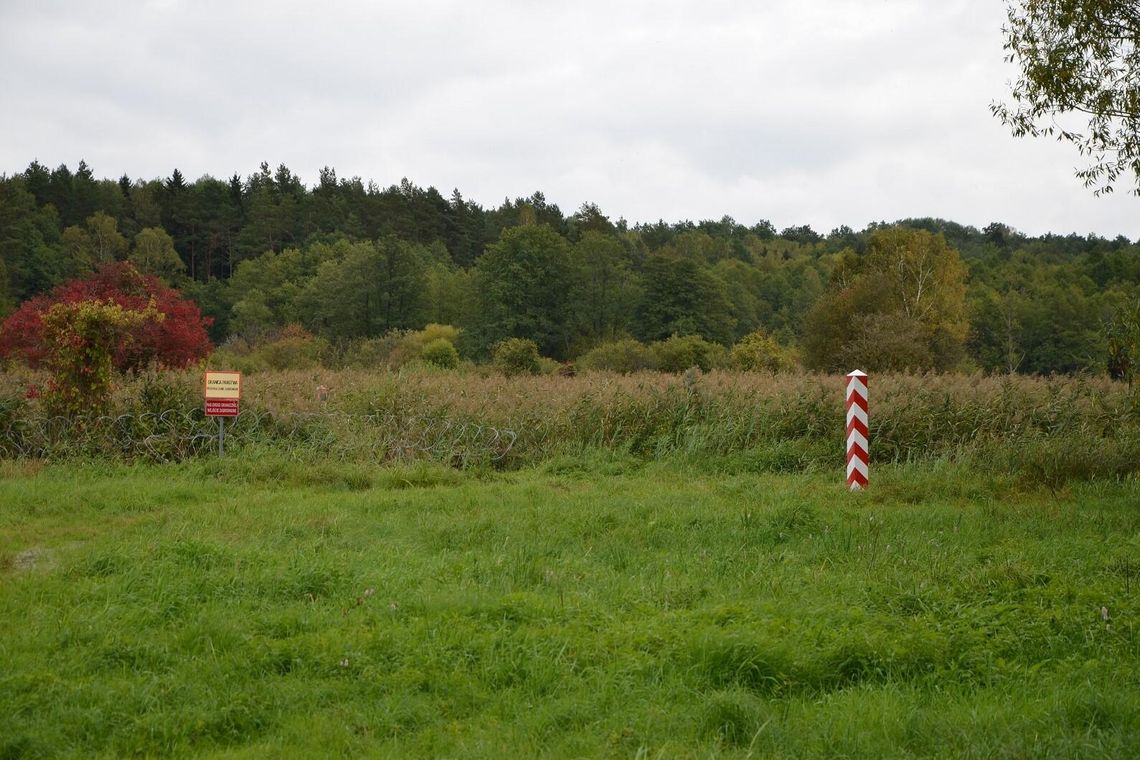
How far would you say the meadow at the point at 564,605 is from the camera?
161 inches

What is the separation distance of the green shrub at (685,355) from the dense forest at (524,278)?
2.80 metres

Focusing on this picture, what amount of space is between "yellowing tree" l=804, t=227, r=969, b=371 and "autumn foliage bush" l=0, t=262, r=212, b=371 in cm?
2002

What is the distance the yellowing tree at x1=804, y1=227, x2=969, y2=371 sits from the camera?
3059 centimetres

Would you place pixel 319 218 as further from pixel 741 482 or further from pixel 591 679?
pixel 591 679

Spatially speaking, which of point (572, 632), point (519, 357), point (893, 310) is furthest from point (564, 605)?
point (893, 310)

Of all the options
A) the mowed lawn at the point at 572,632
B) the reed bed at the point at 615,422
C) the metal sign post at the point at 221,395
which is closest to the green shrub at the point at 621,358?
the reed bed at the point at 615,422

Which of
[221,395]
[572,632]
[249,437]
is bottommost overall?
[572,632]

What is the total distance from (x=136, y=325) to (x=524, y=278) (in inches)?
1668

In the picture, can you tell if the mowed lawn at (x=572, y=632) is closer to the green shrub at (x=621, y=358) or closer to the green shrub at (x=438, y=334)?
the green shrub at (x=621, y=358)

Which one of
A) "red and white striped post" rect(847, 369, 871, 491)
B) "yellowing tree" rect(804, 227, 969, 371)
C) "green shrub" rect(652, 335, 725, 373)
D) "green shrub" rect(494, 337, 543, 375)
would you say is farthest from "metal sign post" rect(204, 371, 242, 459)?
"green shrub" rect(652, 335, 725, 373)

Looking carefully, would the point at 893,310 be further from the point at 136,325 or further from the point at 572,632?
the point at 572,632

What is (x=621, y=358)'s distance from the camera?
43.0 m

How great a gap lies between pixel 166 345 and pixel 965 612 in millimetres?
18425

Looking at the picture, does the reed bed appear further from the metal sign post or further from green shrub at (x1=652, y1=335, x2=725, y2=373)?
green shrub at (x1=652, y1=335, x2=725, y2=373)
